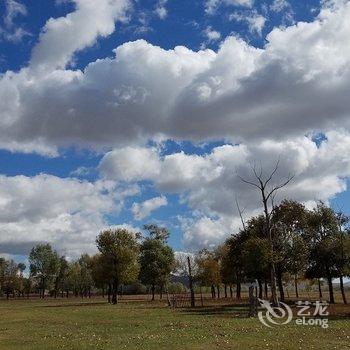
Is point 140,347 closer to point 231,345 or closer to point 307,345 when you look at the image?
point 231,345

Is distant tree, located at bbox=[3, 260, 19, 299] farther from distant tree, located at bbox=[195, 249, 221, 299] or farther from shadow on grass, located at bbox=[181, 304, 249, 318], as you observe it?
shadow on grass, located at bbox=[181, 304, 249, 318]

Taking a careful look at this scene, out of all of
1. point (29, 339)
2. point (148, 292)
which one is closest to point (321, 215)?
point (29, 339)

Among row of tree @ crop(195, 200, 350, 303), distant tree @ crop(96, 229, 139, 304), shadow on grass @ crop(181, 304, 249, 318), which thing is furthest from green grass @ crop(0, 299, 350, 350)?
distant tree @ crop(96, 229, 139, 304)

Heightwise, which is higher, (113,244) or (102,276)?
(113,244)

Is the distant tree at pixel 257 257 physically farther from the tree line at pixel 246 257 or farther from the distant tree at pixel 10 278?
the distant tree at pixel 10 278

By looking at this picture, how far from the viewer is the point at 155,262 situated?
117 meters

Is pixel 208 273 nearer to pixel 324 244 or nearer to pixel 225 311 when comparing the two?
pixel 324 244

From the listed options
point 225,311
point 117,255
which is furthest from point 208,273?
point 225,311

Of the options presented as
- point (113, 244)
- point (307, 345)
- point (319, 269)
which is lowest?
point (307, 345)

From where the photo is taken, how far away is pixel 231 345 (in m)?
25.4

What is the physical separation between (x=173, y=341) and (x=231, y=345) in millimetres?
3551

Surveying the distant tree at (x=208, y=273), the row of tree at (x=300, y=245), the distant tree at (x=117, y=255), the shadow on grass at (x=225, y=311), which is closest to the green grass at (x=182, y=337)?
the shadow on grass at (x=225, y=311)

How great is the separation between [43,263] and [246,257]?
10908 centimetres

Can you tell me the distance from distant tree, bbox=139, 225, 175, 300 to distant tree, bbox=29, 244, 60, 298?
50503 millimetres
